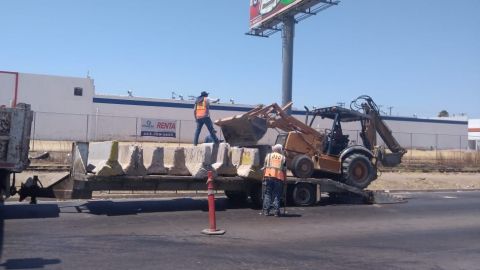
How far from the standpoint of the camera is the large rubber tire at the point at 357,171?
50.6 feet

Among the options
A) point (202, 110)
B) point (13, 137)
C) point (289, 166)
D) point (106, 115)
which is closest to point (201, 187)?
point (289, 166)

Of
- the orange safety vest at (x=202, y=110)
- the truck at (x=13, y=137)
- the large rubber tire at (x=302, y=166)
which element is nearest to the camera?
the truck at (x=13, y=137)

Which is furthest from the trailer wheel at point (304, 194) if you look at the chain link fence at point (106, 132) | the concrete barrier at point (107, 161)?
the chain link fence at point (106, 132)

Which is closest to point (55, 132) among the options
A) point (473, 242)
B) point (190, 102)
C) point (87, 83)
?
point (87, 83)

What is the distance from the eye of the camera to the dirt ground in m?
23.4

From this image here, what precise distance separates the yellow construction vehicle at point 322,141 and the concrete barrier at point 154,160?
2.63 meters

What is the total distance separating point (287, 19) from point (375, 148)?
91.5 ft

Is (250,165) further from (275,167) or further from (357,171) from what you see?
(357,171)

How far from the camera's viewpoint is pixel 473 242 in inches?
400

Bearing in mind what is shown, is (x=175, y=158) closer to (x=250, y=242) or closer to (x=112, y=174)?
(x=112, y=174)

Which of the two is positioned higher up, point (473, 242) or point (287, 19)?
point (287, 19)

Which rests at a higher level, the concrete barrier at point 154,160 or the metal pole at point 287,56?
the metal pole at point 287,56

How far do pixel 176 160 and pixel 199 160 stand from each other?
0.56 meters

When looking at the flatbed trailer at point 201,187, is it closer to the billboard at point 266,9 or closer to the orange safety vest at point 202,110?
the orange safety vest at point 202,110
